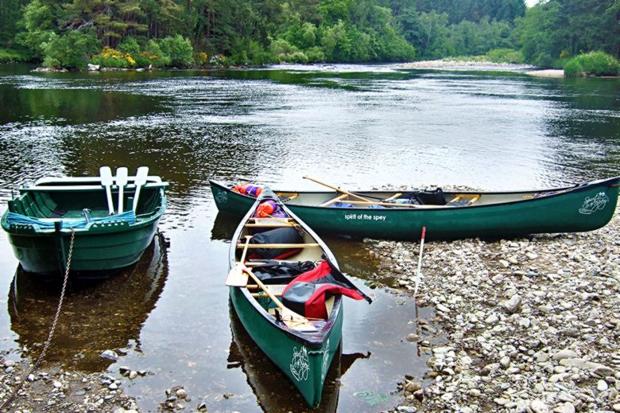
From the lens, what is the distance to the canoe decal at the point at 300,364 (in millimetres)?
7609

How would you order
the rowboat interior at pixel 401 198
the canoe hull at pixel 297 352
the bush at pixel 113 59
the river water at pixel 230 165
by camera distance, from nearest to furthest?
the canoe hull at pixel 297 352
the river water at pixel 230 165
the rowboat interior at pixel 401 198
the bush at pixel 113 59

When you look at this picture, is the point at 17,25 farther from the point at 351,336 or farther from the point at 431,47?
the point at 431,47

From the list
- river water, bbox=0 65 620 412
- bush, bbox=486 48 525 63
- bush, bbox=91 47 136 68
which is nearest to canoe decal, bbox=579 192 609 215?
river water, bbox=0 65 620 412

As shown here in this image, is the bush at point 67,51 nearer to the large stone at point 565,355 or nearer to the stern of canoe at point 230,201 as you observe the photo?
the stern of canoe at point 230,201

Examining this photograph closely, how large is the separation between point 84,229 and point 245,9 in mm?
93820

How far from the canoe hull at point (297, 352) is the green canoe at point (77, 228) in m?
3.33

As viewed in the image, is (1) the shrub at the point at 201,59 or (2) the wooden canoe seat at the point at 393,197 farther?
(1) the shrub at the point at 201,59

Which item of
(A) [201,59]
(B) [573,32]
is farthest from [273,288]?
(B) [573,32]

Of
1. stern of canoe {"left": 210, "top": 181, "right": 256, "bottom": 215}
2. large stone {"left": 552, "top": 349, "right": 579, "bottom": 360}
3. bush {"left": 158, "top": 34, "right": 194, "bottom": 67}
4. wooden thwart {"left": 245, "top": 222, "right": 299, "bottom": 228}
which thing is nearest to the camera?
large stone {"left": 552, "top": 349, "right": 579, "bottom": 360}

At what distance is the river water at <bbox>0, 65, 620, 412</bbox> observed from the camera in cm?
911

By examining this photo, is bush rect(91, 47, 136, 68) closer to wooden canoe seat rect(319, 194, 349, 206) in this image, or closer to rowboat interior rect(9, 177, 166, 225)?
rowboat interior rect(9, 177, 166, 225)

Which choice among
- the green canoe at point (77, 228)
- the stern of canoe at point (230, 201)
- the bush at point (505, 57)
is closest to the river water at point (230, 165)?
the stern of canoe at point (230, 201)

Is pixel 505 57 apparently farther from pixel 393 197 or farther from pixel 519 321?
pixel 519 321

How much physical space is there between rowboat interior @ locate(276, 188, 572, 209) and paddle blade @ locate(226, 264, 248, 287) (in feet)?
16.5
